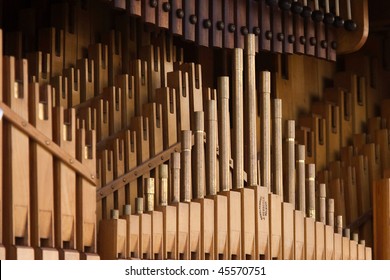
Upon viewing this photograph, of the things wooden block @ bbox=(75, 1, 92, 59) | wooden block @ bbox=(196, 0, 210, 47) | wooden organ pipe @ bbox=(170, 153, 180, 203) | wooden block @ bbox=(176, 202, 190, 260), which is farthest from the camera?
wooden block @ bbox=(75, 1, 92, 59)

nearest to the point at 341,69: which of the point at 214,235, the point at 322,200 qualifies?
the point at 322,200

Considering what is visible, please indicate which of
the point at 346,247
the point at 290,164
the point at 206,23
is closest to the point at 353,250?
the point at 346,247

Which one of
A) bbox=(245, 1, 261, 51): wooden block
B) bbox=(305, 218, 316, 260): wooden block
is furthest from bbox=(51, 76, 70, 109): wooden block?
bbox=(305, 218, 316, 260): wooden block

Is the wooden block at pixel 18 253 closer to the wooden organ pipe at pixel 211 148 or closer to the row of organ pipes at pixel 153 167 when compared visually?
the row of organ pipes at pixel 153 167

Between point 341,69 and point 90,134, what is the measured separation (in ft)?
11.7

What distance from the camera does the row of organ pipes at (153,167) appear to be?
21.8ft

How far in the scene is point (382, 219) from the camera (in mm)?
9016

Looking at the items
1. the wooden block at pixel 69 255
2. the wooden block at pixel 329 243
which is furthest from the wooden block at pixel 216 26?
the wooden block at pixel 69 255

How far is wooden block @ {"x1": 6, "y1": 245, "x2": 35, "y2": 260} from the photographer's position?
6.40 m

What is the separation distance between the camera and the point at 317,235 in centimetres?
840

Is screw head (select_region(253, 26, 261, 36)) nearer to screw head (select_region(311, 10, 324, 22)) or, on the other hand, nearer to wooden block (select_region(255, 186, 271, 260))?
screw head (select_region(311, 10, 324, 22))

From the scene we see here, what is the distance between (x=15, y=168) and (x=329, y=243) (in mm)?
2508

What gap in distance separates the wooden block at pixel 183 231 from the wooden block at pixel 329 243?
1.19 metres

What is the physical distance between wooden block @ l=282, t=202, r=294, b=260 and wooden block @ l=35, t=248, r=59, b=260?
1.86 m
